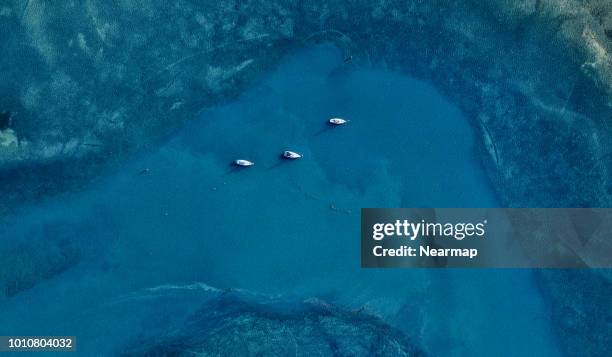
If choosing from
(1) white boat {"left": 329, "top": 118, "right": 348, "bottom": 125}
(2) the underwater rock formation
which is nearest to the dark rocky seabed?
(2) the underwater rock formation

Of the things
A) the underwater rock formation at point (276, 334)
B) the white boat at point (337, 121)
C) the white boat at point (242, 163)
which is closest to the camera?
the underwater rock formation at point (276, 334)

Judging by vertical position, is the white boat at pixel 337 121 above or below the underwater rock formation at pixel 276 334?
above

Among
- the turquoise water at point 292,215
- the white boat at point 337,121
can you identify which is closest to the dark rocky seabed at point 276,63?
the turquoise water at point 292,215

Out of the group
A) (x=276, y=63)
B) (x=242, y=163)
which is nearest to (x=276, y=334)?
(x=242, y=163)

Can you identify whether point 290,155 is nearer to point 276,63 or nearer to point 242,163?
point 242,163

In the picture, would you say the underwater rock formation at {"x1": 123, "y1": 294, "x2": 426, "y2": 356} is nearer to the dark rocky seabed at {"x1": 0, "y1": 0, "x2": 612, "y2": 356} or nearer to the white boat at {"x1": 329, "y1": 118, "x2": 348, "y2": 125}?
the dark rocky seabed at {"x1": 0, "y1": 0, "x2": 612, "y2": 356}

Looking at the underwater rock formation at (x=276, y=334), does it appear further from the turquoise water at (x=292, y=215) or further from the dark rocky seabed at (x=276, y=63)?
the turquoise water at (x=292, y=215)
